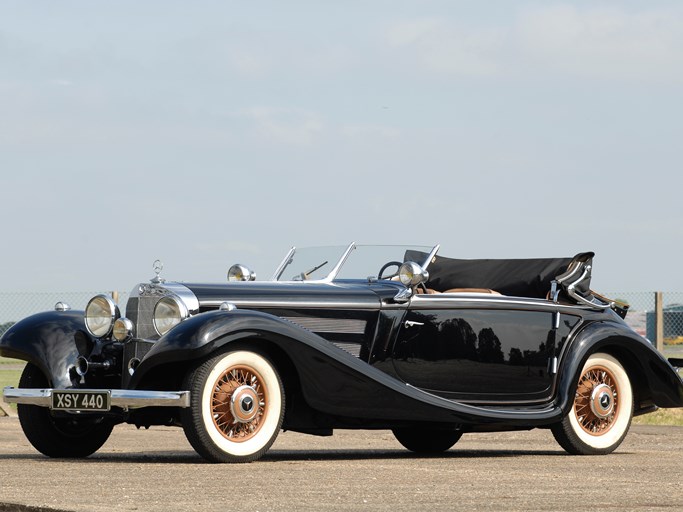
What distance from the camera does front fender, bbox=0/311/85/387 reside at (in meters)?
10.0

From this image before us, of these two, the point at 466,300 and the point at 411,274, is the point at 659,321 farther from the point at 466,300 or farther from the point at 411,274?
the point at 411,274

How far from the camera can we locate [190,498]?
6641mm

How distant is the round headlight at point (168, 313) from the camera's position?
948 cm

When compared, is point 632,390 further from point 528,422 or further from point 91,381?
point 91,381

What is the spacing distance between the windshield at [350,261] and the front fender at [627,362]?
4.76 feet

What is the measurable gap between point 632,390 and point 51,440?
4.74 meters

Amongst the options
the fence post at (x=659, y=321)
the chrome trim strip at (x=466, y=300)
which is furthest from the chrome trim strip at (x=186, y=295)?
the fence post at (x=659, y=321)

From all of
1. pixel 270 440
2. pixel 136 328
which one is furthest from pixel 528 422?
pixel 136 328

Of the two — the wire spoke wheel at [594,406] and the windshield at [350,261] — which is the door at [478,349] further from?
the windshield at [350,261]

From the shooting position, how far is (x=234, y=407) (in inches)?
350

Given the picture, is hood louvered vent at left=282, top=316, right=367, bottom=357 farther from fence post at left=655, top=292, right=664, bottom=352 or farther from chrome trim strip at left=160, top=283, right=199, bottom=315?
fence post at left=655, top=292, right=664, bottom=352

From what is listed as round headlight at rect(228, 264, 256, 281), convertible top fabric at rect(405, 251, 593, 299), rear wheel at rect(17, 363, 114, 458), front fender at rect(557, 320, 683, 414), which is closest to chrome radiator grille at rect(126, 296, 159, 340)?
rear wheel at rect(17, 363, 114, 458)

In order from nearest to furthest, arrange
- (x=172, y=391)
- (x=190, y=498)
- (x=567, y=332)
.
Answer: (x=190, y=498) → (x=172, y=391) → (x=567, y=332)

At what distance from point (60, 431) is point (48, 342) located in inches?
26.6
